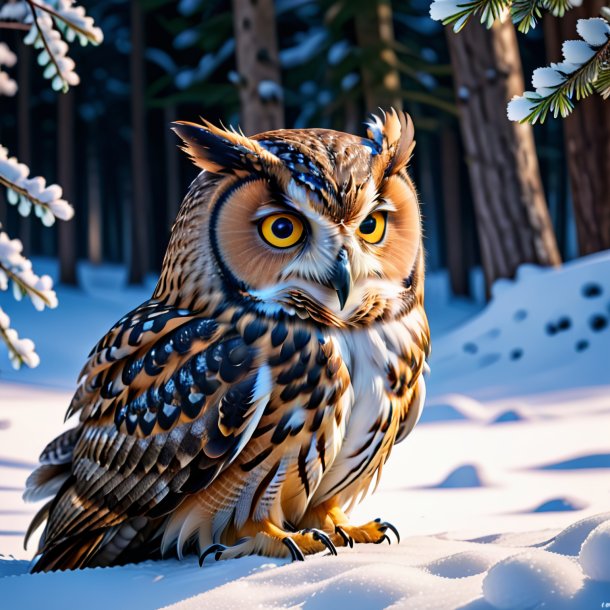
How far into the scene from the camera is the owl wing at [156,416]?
2.23m

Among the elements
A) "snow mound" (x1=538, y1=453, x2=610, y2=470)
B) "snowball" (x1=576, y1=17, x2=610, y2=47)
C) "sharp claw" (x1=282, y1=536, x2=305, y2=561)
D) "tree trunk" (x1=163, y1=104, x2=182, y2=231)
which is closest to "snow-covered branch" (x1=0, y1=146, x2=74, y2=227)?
"sharp claw" (x1=282, y1=536, x2=305, y2=561)

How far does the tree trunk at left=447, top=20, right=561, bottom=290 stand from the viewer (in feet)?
26.5

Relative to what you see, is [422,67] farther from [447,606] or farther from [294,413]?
[447,606]

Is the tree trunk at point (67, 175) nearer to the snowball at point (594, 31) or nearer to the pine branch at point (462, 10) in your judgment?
the pine branch at point (462, 10)

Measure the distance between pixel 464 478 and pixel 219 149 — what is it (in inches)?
88.9

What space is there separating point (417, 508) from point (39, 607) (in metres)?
1.80

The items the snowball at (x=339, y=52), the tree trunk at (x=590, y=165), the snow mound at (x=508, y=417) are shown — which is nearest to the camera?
the snow mound at (x=508, y=417)

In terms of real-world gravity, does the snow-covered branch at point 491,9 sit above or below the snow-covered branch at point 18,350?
above

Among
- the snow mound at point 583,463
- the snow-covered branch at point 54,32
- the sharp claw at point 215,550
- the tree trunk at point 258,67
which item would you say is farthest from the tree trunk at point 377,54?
the sharp claw at point 215,550

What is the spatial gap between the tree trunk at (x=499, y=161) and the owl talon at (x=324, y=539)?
6152 millimetres

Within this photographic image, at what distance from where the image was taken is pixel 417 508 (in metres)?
3.41

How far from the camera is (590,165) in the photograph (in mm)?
7762

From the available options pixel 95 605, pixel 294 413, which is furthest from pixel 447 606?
pixel 95 605

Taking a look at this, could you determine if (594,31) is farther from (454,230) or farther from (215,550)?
(454,230)
